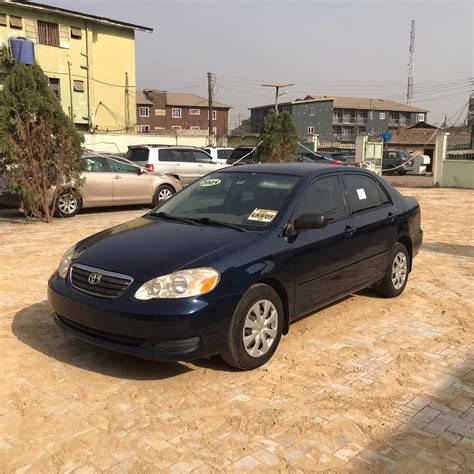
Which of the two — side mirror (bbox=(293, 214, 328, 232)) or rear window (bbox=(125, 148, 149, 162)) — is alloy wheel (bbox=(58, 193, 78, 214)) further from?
side mirror (bbox=(293, 214, 328, 232))

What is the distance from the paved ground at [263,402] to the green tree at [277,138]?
12589 mm

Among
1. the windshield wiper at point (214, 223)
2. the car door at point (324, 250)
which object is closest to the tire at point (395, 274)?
the car door at point (324, 250)

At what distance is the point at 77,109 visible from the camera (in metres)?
33.7

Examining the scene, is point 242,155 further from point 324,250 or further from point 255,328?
point 255,328

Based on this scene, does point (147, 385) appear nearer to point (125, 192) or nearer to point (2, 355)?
point (2, 355)

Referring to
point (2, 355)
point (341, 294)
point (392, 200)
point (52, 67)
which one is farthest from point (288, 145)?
point (52, 67)

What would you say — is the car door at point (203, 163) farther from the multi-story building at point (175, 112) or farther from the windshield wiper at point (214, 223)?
the multi-story building at point (175, 112)

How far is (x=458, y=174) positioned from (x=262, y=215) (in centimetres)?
1899

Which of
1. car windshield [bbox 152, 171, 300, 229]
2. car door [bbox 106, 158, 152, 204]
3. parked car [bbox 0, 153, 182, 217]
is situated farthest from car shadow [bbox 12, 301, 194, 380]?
car door [bbox 106, 158, 152, 204]

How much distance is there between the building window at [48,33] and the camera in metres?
31.2

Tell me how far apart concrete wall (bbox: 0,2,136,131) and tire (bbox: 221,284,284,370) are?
3052 cm

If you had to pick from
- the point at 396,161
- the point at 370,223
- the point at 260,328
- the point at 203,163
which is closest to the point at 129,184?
the point at 203,163

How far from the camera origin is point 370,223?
5332mm

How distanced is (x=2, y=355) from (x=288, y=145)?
14742mm
